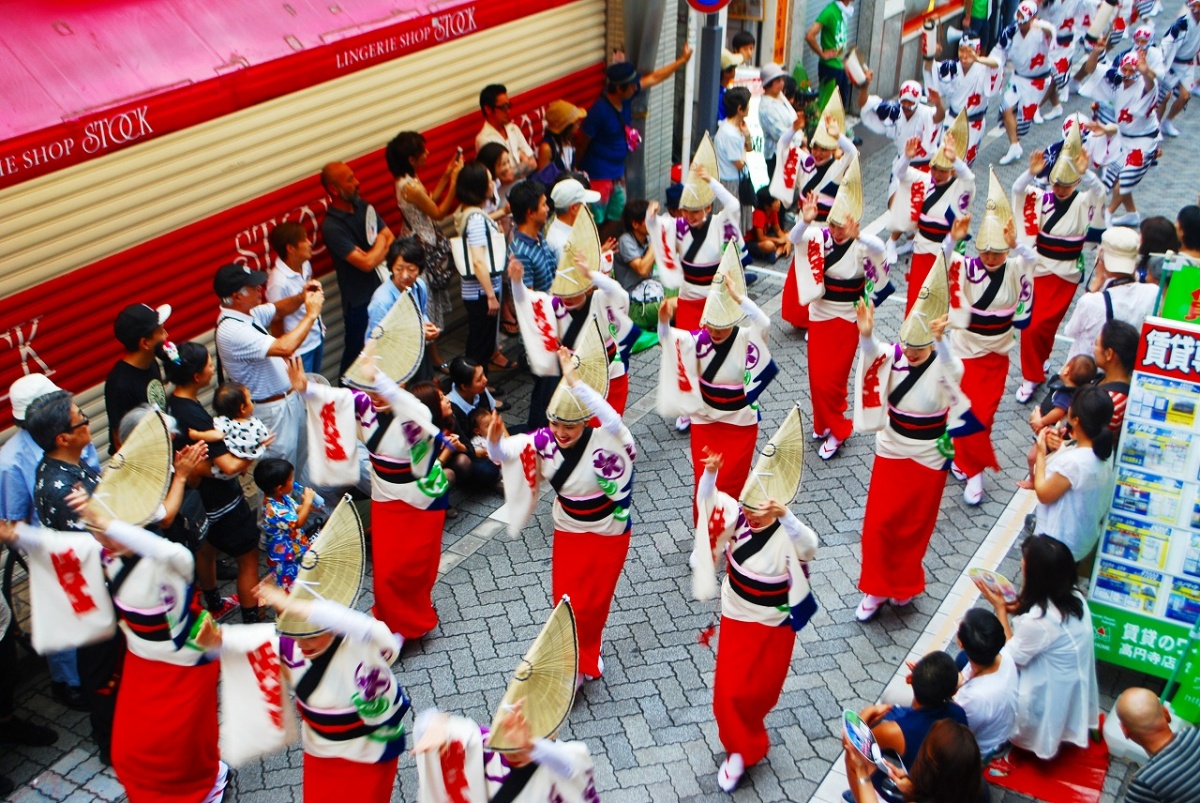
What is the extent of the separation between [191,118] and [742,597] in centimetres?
441

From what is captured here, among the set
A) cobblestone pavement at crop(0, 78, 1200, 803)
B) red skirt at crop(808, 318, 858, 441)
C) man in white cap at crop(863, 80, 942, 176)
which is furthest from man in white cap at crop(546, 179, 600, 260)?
man in white cap at crop(863, 80, 942, 176)

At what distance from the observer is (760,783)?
554cm

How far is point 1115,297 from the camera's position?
24.1 feet

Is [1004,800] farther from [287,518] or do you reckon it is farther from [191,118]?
[191,118]

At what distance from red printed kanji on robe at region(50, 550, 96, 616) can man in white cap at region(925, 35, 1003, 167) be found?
1052cm

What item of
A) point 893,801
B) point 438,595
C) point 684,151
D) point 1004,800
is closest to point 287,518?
point 438,595

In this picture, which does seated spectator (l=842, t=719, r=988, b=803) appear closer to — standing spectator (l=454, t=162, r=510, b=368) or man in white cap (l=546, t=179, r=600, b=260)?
man in white cap (l=546, t=179, r=600, b=260)

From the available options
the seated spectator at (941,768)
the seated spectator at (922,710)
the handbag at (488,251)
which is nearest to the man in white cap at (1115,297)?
the seated spectator at (922,710)

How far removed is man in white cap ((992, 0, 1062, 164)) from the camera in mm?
13898

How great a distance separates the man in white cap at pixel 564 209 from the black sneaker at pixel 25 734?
14.1ft

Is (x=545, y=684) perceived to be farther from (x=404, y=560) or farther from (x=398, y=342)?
(x=398, y=342)

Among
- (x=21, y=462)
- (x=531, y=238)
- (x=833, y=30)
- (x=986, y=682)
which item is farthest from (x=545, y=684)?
(x=833, y=30)

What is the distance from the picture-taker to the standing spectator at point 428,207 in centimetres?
816

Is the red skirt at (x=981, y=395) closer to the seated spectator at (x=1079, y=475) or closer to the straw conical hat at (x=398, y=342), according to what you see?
the seated spectator at (x=1079, y=475)
